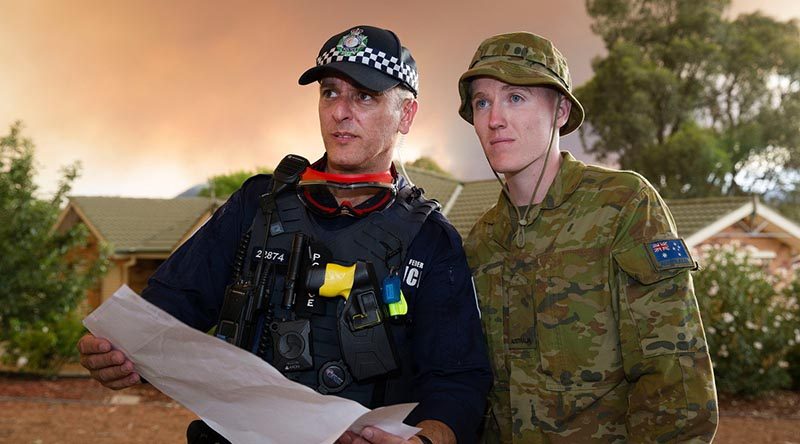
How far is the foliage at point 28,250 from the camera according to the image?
15055 millimetres

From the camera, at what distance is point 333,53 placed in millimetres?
3082

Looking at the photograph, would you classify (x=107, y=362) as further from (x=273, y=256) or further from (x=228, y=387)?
(x=273, y=256)

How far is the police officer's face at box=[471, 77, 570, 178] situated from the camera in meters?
3.06

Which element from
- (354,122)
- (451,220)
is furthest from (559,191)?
(451,220)

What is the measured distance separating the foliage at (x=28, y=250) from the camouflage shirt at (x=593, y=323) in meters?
14.0

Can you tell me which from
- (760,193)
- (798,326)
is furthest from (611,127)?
(798,326)

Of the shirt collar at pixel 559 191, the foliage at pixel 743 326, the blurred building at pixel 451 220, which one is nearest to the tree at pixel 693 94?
the blurred building at pixel 451 220

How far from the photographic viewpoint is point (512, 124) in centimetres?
306

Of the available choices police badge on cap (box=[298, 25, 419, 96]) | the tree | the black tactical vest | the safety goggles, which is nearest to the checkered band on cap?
police badge on cap (box=[298, 25, 419, 96])

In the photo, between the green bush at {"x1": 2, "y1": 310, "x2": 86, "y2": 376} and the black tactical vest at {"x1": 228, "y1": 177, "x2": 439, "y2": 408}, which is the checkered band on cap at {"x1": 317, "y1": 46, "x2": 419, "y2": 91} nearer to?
the black tactical vest at {"x1": 228, "y1": 177, "x2": 439, "y2": 408}

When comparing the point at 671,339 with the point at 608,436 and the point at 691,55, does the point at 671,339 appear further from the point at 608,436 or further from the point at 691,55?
the point at 691,55

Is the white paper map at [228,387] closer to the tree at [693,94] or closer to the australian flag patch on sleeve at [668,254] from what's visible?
the australian flag patch on sleeve at [668,254]

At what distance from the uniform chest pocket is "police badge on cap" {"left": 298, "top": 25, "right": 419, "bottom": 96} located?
909 millimetres

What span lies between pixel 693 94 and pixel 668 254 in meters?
36.0
